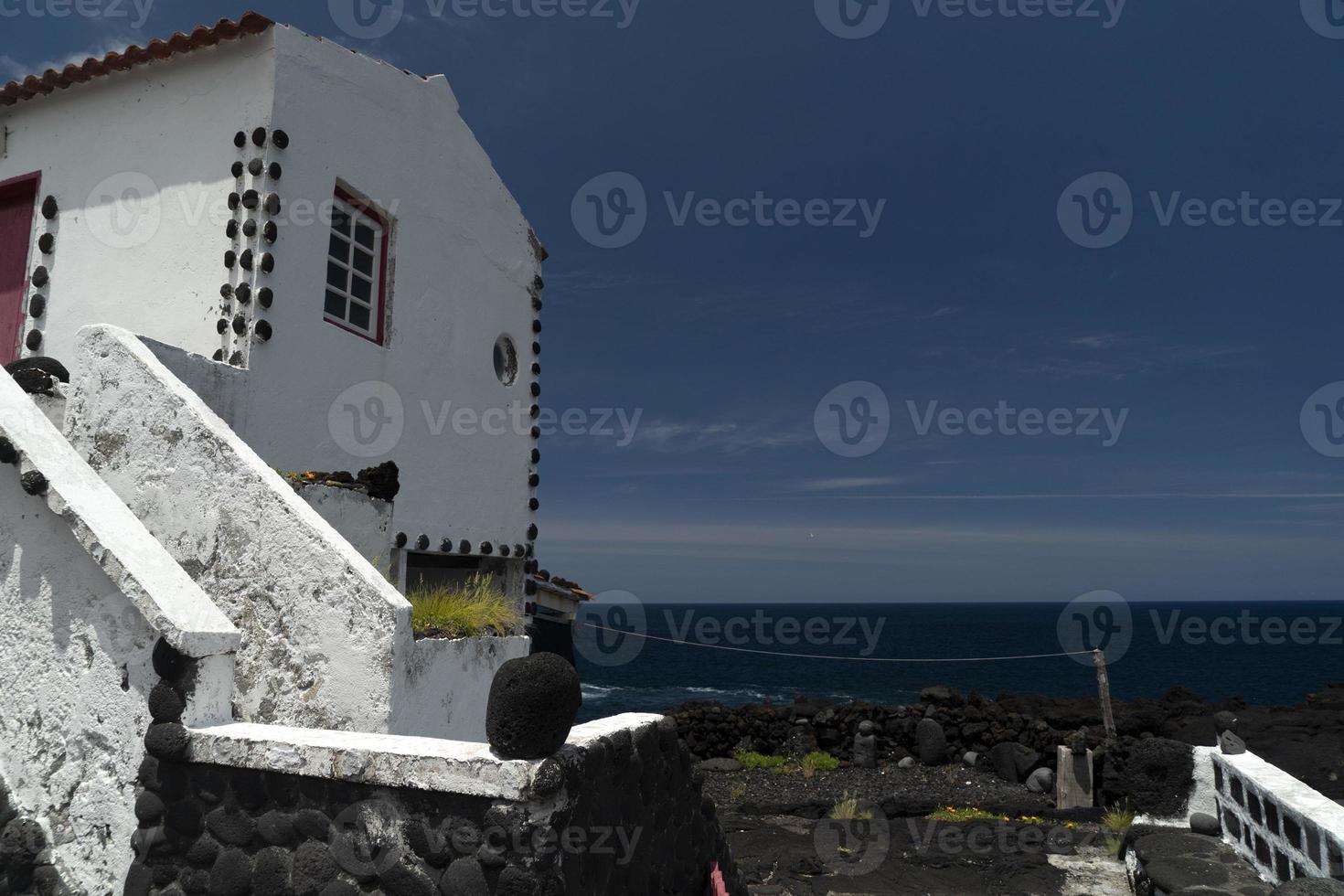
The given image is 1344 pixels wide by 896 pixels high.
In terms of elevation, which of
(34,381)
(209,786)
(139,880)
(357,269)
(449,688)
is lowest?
(139,880)

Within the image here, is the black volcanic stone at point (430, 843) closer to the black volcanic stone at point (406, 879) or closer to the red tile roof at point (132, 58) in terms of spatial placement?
the black volcanic stone at point (406, 879)

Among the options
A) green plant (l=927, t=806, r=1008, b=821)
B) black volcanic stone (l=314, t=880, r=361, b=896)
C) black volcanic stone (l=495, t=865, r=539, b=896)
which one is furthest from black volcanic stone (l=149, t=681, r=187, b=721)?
green plant (l=927, t=806, r=1008, b=821)

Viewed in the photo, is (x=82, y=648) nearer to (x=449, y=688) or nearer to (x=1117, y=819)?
(x=449, y=688)

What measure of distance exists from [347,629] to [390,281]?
5588 millimetres

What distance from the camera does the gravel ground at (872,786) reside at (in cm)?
1430

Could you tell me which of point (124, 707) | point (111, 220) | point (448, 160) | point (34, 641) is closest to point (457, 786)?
point (124, 707)

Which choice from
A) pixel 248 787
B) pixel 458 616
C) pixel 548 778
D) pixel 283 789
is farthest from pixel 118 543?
pixel 548 778

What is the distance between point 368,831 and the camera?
3.60m

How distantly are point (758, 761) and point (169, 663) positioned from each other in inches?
601

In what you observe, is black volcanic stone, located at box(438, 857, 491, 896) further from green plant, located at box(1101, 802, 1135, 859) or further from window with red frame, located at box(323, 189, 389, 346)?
green plant, located at box(1101, 802, 1135, 859)

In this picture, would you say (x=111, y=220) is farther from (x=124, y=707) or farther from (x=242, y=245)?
(x=124, y=707)

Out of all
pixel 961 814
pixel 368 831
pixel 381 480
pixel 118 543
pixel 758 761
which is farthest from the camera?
pixel 758 761

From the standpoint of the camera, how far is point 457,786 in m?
3.46

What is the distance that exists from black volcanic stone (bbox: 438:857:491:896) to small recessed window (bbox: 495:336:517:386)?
8099 millimetres
